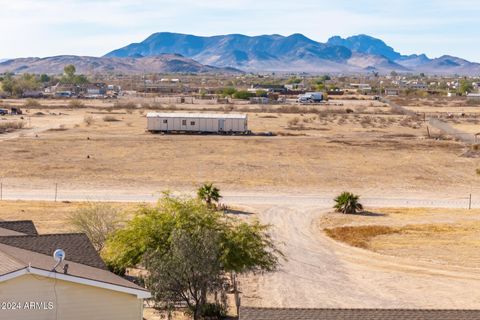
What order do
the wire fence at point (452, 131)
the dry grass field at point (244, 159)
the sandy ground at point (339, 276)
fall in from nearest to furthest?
the sandy ground at point (339, 276) → the dry grass field at point (244, 159) → the wire fence at point (452, 131)

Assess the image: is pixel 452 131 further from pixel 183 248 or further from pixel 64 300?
pixel 64 300

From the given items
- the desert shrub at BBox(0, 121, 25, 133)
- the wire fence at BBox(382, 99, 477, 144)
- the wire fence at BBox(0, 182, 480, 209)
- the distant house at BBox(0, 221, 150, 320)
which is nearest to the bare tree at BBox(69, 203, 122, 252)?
the distant house at BBox(0, 221, 150, 320)

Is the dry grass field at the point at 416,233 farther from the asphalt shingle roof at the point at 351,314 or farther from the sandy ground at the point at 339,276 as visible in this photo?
the asphalt shingle roof at the point at 351,314

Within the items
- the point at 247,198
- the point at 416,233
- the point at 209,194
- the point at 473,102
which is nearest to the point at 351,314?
the point at 416,233

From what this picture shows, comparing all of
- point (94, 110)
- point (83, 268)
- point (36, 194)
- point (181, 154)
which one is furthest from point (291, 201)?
point (94, 110)

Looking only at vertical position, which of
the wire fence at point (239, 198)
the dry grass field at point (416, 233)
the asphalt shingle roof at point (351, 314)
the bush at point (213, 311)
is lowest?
the wire fence at point (239, 198)

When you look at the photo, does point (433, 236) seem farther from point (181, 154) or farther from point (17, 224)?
point (181, 154)

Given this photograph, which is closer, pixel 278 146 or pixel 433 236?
pixel 433 236

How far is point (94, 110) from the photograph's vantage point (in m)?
124

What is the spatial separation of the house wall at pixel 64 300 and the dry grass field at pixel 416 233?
18645 millimetres

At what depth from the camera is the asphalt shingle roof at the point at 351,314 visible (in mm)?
17203

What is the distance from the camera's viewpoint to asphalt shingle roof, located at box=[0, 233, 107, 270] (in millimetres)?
20109

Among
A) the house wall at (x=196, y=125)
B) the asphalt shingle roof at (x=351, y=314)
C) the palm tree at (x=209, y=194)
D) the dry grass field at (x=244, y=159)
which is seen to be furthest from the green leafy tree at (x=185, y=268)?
the house wall at (x=196, y=125)

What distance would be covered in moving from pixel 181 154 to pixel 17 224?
43408 millimetres
